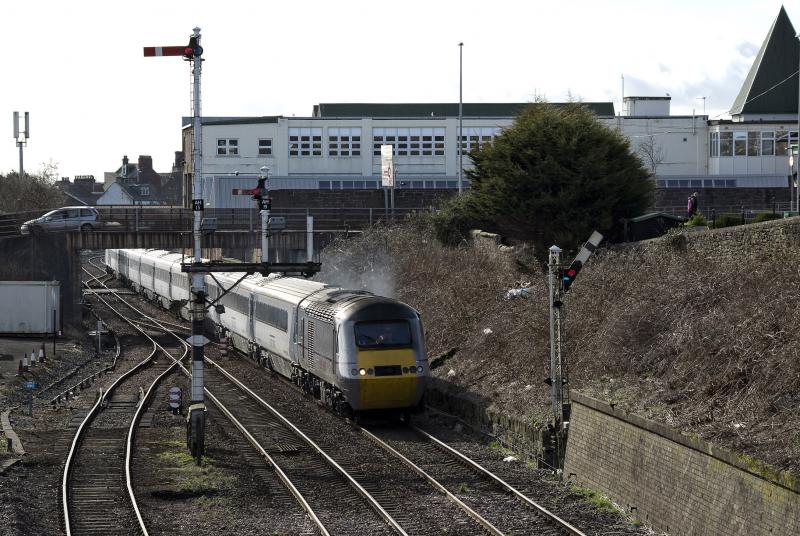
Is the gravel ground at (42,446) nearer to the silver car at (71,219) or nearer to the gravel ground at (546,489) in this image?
the gravel ground at (546,489)

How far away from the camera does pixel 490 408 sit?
21922 millimetres

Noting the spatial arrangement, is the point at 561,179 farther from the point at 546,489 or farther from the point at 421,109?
the point at 421,109

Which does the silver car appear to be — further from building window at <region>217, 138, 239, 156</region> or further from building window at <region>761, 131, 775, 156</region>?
building window at <region>761, 131, 775, 156</region>

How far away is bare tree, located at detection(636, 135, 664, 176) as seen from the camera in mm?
57816

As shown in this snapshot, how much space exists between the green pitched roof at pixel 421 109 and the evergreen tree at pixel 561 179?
34.0 m

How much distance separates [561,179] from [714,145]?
1275 inches

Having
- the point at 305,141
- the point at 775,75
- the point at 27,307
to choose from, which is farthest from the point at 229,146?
the point at 775,75

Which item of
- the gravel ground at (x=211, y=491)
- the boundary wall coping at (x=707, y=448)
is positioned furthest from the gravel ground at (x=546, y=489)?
the gravel ground at (x=211, y=491)

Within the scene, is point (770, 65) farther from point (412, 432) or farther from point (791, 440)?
point (791, 440)

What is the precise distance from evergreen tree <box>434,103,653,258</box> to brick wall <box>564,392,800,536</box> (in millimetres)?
12204

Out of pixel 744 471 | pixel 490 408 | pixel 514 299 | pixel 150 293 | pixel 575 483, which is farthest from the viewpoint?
pixel 150 293

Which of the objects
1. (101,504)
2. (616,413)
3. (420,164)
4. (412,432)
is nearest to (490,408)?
Answer: (412,432)

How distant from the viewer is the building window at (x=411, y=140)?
61.4 m

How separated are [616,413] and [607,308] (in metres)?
7.47
